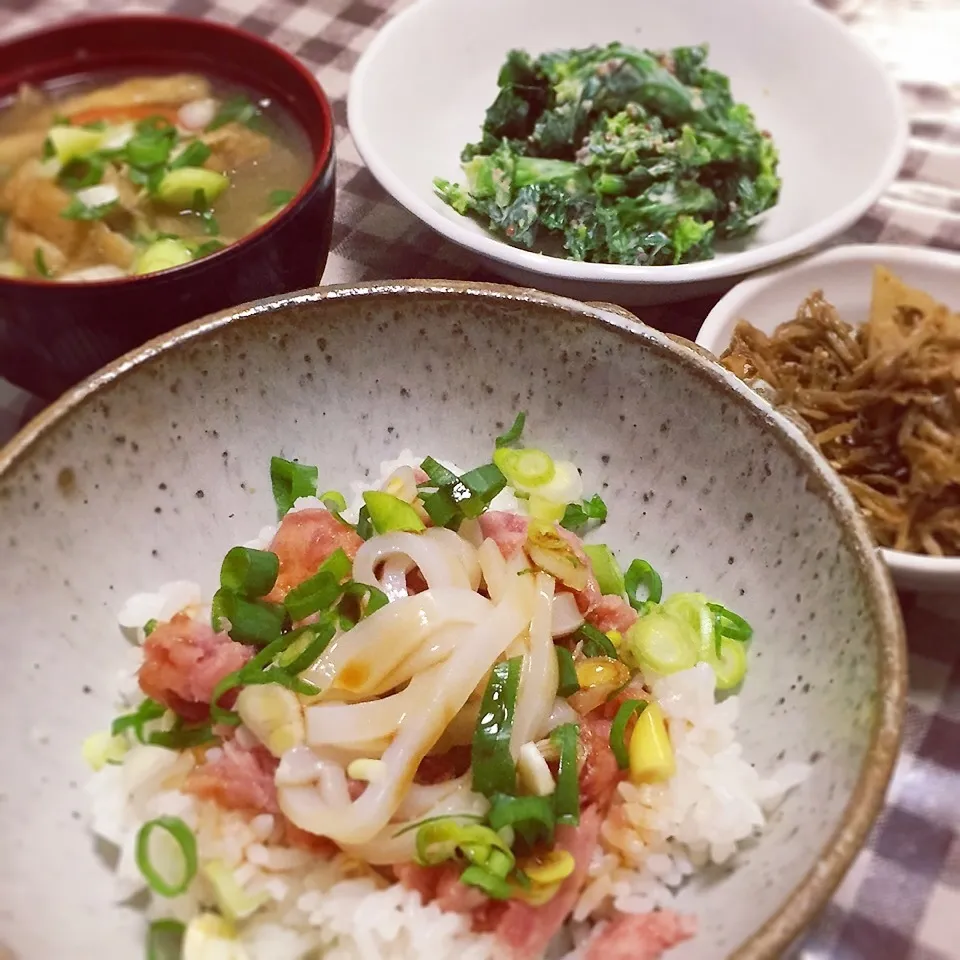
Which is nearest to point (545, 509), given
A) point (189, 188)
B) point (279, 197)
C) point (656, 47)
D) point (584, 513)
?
point (584, 513)

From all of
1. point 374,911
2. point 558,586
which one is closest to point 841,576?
point 558,586

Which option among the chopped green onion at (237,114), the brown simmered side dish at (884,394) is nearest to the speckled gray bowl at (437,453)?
the brown simmered side dish at (884,394)

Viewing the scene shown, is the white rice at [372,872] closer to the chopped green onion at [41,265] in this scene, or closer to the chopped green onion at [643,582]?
the chopped green onion at [643,582]

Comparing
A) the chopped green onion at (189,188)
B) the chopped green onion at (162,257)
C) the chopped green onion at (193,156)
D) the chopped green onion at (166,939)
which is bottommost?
the chopped green onion at (166,939)

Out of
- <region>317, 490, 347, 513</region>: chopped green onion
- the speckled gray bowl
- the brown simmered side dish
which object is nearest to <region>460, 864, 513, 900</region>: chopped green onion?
the speckled gray bowl

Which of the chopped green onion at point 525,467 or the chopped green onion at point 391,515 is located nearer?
the chopped green onion at point 391,515

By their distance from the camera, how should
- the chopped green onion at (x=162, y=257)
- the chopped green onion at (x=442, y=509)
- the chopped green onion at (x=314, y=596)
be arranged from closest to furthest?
the chopped green onion at (x=314, y=596)
the chopped green onion at (x=442, y=509)
the chopped green onion at (x=162, y=257)

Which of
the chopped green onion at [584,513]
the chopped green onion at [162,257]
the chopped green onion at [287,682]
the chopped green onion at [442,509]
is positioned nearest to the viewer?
the chopped green onion at [287,682]

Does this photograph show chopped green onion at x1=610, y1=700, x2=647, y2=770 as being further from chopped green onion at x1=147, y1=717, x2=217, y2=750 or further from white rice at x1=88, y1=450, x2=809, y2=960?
chopped green onion at x1=147, y1=717, x2=217, y2=750
